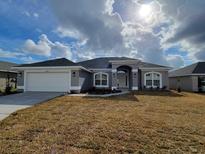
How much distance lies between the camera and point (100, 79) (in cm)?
2092

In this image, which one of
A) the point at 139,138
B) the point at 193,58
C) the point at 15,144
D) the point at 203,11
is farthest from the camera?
the point at 193,58

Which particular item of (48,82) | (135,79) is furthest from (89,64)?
(48,82)

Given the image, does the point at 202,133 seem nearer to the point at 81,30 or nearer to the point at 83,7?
the point at 83,7

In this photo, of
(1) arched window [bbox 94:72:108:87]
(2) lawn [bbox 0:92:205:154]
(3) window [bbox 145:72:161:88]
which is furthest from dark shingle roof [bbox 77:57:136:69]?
(2) lawn [bbox 0:92:205:154]

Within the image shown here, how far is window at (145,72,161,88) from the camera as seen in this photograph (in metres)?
20.7

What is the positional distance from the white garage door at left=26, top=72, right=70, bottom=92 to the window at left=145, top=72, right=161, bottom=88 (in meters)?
10.6

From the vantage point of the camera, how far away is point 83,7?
14148 millimetres

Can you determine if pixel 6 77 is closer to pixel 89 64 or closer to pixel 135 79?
pixel 89 64

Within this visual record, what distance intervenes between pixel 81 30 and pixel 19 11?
7479mm

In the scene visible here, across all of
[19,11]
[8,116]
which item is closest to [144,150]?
[8,116]

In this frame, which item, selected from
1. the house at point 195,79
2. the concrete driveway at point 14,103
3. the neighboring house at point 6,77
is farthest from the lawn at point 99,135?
the house at point 195,79

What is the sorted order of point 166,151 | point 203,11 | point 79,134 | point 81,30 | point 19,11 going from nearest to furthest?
point 166,151 < point 79,134 < point 19,11 < point 203,11 < point 81,30

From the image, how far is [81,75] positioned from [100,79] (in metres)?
4.53

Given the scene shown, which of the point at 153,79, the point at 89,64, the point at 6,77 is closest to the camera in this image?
the point at 153,79
